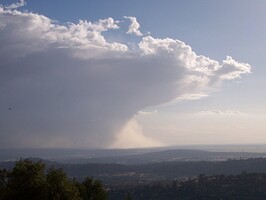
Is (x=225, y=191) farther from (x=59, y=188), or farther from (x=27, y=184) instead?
(x=27, y=184)

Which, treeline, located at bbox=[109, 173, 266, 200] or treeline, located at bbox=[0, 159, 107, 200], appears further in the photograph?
treeline, located at bbox=[109, 173, 266, 200]

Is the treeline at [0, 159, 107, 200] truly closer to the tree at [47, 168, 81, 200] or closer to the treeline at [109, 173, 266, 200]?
the tree at [47, 168, 81, 200]

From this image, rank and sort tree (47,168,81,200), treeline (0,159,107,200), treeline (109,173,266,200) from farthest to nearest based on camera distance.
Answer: treeline (109,173,266,200) < tree (47,168,81,200) < treeline (0,159,107,200)

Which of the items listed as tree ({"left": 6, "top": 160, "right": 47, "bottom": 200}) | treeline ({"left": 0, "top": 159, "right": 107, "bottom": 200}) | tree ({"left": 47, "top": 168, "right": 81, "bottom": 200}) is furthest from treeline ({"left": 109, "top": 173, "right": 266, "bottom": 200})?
tree ({"left": 6, "top": 160, "right": 47, "bottom": 200})

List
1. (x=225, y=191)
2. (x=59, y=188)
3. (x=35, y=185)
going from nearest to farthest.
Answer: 1. (x=35, y=185)
2. (x=59, y=188)
3. (x=225, y=191)

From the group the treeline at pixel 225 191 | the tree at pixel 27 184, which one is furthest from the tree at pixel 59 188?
the treeline at pixel 225 191

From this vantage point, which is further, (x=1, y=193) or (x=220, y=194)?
(x=220, y=194)

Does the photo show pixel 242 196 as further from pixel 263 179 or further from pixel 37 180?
pixel 37 180

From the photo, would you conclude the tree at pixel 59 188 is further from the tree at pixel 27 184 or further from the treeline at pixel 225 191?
the treeline at pixel 225 191

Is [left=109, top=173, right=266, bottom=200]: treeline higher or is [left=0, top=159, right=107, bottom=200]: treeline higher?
[left=0, top=159, right=107, bottom=200]: treeline

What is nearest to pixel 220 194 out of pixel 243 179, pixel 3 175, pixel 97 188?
pixel 243 179

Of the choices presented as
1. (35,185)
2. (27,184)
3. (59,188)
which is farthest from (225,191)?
(27,184)
